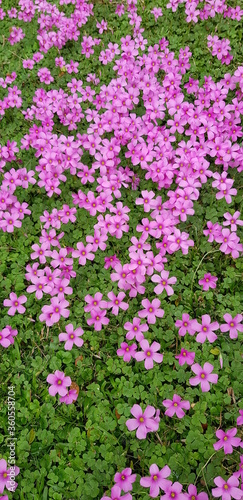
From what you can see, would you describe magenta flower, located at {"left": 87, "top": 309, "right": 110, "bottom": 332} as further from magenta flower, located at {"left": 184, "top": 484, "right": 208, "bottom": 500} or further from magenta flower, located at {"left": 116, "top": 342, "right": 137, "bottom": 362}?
magenta flower, located at {"left": 184, "top": 484, "right": 208, "bottom": 500}

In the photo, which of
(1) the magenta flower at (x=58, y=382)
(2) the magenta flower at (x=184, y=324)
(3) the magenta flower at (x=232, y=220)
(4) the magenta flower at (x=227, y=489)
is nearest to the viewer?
(4) the magenta flower at (x=227, y=489)

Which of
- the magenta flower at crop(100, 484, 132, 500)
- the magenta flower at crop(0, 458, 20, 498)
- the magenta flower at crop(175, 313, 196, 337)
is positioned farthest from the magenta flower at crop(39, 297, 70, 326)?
the magenta flower at crop(100, 484, 132, 500)

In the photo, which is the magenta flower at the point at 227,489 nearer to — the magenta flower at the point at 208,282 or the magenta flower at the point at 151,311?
the magenta flower at the point at 151,311

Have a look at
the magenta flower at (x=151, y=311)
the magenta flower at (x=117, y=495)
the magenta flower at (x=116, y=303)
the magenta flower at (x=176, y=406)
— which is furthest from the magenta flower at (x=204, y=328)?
the magenta flower at (x=117, y=495)

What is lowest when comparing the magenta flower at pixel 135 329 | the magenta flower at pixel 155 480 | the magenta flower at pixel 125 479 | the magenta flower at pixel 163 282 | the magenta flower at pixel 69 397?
the magenta flower at pixel 125 479

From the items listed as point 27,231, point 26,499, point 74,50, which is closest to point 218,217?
point 27,231

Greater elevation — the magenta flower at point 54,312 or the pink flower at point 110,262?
the pink flower at point 110,262

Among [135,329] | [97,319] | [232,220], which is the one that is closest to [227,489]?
[135,329]
